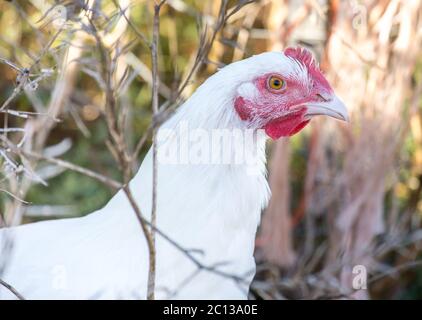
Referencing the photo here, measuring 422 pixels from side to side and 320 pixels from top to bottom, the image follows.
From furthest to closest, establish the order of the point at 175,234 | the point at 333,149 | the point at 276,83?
1. the point at 333,149
2. the point at 276,83
3. the point at 175,234

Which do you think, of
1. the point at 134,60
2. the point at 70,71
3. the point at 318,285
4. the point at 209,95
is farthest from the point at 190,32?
the point at 209,95

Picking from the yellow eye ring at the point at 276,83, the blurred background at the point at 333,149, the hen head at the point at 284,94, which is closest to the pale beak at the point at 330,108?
the hen head at the point at 284,94

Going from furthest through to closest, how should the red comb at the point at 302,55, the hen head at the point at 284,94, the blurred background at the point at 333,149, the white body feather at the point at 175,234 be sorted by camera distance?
the blurred background at the point at 333,149
the red comb at the point at 302,55
the hen head at the point at 284,94
the white body feather at the point at 175,234

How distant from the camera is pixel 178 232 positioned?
235 centimetres

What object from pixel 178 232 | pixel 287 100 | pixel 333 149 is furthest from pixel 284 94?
pixel 333 149

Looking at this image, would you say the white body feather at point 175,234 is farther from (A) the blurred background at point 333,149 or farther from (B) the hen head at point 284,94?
(A) the blurred background at point 333,149

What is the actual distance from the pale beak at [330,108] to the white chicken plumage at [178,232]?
2cm

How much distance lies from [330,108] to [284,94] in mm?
168

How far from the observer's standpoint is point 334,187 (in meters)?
4.23

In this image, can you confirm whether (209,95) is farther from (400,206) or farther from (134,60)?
(400,206)

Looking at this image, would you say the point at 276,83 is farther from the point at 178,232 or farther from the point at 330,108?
the point at 178,232

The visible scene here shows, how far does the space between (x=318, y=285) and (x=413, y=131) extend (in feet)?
6.45

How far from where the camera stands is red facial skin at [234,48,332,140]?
2.50m

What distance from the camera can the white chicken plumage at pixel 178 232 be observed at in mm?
2264
